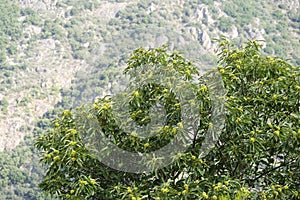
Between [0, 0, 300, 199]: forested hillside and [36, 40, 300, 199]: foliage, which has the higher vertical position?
[36, 40, 300, 199]: foliage

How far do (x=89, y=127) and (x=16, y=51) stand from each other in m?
76.1

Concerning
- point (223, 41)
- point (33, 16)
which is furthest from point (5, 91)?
point (223, 41)

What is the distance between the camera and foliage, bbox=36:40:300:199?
3.71 metres

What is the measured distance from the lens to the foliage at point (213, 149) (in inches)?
146

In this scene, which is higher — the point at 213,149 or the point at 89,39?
the point at 213,149

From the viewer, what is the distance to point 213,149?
3.91 metres

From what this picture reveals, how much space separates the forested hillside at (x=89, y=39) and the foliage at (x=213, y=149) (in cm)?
5662

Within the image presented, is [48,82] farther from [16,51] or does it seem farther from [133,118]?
[133,118]

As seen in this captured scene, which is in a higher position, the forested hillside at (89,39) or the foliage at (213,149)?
the foliage at (213,149)

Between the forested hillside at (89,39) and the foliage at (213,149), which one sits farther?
the forested hillside at (89,39)

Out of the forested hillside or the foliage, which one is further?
the forested hillside

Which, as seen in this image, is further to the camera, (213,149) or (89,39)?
(89,39)

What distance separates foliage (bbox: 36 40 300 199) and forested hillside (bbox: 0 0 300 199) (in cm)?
5662

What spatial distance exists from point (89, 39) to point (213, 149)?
76422 mm
